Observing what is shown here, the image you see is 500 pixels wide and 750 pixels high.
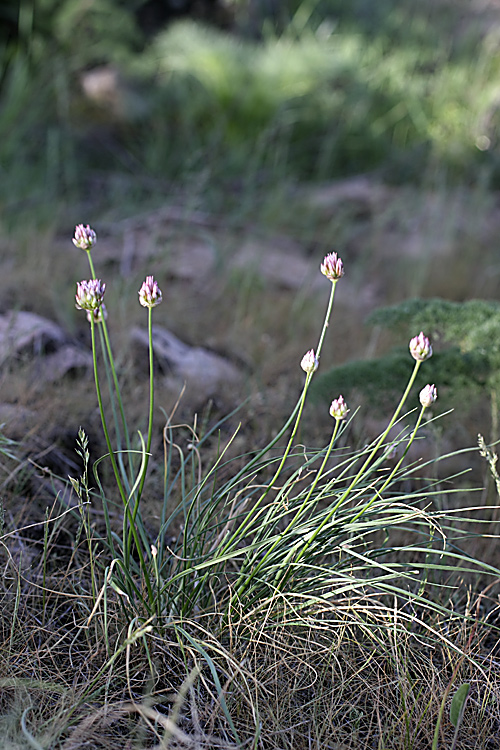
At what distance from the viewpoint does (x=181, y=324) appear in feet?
10.1

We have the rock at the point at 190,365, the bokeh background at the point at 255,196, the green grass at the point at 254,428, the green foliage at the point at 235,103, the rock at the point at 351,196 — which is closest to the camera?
A: the green grass at the point at 254,428

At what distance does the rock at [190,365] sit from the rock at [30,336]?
0.30 m

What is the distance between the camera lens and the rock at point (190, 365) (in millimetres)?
2512

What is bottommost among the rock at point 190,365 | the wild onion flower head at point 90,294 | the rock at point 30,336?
the rock at point 190,365

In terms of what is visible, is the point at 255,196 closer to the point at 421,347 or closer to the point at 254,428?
the point at 254,428

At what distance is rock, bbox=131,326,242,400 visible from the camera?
2.51m

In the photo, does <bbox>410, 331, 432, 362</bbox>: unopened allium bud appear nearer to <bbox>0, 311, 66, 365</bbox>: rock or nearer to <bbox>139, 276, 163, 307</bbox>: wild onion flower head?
<bbox>139, 276, 163, 307</bbox>: wild onion flower head

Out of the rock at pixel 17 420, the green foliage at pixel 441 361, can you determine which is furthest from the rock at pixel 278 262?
the rock at pixel 17 420

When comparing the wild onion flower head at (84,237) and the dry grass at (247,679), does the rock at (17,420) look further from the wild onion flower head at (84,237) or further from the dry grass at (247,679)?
the wild onion flower head at (84,237)

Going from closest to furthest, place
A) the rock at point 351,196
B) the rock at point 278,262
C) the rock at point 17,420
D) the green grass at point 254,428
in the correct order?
1. the green grass at point 254,428
2. the rock at point 17,420
3. the rock at point 278,262
4. the rock at point 351,196

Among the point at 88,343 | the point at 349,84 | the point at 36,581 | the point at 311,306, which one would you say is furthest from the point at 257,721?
the point at 349,84

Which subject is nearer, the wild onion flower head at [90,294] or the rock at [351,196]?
the wild onion flower head at [90,294]

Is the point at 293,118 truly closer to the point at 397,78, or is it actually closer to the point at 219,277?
the point at 397,78

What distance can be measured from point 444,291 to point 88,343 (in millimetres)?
2161
